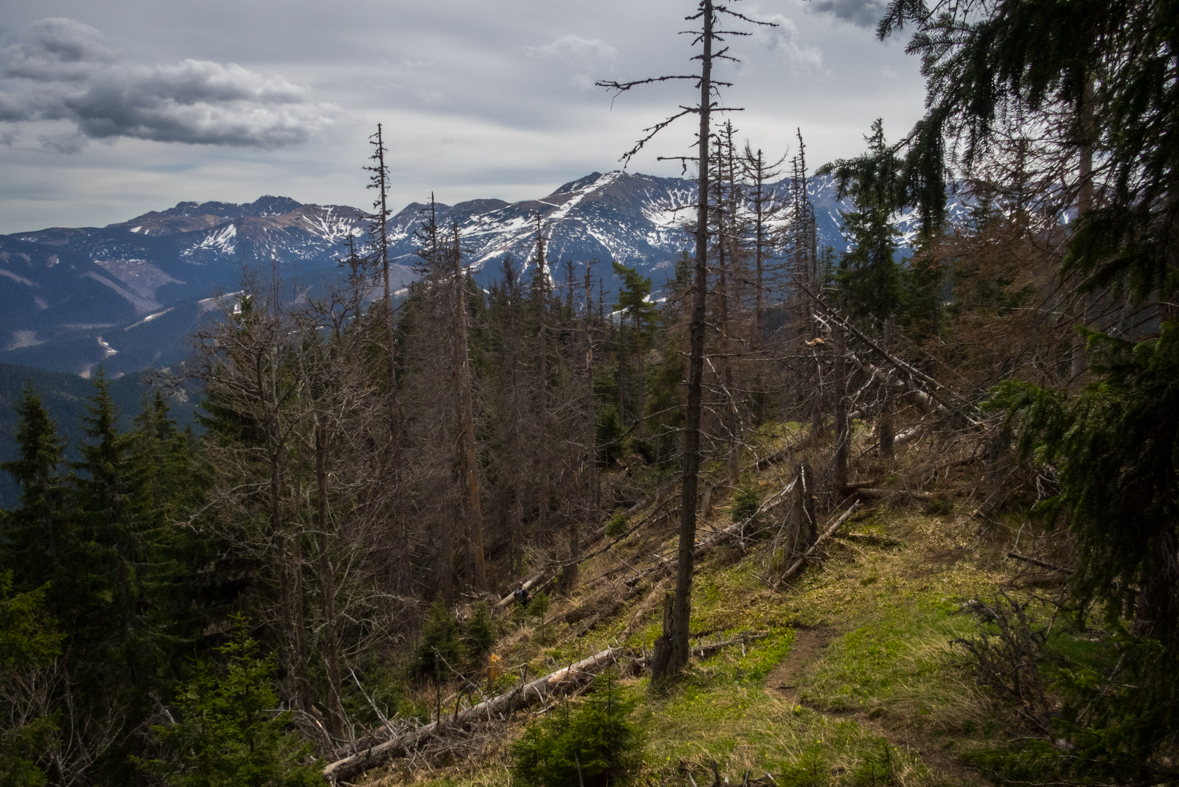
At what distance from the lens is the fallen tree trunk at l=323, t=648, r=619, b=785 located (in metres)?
9.23

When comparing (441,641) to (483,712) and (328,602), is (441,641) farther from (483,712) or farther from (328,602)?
(483,712)

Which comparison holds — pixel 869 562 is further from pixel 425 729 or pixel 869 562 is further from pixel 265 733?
pixel 265 733

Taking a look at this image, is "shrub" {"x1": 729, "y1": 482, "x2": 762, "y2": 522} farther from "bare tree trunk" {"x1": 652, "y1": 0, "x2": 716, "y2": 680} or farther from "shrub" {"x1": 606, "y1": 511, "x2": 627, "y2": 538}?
"shrub" {"x1": 606, "y1": 511, "x2": 627, "y2": 538}

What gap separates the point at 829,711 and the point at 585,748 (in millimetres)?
3214

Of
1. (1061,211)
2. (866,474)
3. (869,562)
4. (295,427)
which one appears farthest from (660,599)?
(1061,211)

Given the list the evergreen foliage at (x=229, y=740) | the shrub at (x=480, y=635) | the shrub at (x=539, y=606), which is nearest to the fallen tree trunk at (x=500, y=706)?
the evergreen foliage at (x=229, y=740)

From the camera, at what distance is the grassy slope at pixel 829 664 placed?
19.8 ft

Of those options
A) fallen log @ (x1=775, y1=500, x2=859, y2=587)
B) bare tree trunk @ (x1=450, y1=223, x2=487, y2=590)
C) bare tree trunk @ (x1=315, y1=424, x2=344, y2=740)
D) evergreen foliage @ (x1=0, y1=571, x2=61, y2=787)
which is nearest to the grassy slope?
fallen log @ (x1=775, y1=500, x2=859, y2=587)

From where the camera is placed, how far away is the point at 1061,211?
5.73 meters

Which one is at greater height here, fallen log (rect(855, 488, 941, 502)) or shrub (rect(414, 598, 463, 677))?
fallen log (rect(855, 488, 941, 502))

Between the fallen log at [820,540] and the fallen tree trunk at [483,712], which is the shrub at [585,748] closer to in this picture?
the fallen tree trunk at [483,712]

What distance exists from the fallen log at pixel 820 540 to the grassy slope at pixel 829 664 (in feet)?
0.78

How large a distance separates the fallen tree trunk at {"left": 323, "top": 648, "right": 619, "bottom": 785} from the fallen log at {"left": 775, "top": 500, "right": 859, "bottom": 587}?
12.0 ft

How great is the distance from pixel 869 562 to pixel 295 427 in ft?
37.7
